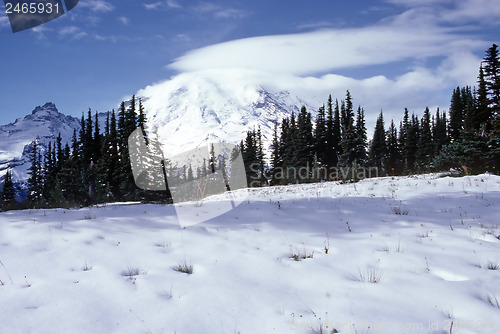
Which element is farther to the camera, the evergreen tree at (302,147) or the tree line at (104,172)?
the evergreen tree at (302,147)

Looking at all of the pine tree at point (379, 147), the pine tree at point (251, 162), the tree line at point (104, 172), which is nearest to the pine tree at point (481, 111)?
the pine tree at point (251, 162)

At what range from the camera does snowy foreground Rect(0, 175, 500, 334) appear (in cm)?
250

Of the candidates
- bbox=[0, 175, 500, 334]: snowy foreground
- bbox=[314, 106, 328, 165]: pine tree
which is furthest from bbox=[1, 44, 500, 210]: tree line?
bbox=[0, 175, 500, 334]: snowy foreground

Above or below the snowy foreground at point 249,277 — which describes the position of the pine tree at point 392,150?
above

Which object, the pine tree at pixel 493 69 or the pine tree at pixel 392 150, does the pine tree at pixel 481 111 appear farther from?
the pine tree at pixel 392 150

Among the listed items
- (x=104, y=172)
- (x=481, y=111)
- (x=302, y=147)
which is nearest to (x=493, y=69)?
(x=481, y=111)

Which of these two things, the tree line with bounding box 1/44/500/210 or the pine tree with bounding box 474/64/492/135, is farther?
the pine tree with bounding box 474/64/492/135

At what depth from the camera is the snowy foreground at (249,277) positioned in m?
2.50

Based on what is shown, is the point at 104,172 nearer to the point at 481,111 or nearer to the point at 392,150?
the point at 481,111

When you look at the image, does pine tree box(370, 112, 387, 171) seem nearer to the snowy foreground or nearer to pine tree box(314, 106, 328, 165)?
pine tree box(314, 106, 328, 165)

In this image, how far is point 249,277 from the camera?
3428 millimetres

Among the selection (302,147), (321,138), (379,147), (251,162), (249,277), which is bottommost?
(249,277)

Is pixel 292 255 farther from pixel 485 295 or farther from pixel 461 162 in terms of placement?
pixel 461 162

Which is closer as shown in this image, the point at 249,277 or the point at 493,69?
the point at 249,277
